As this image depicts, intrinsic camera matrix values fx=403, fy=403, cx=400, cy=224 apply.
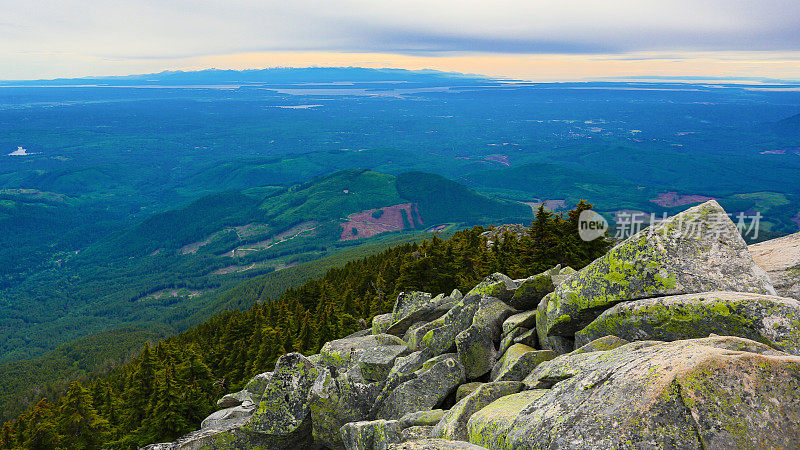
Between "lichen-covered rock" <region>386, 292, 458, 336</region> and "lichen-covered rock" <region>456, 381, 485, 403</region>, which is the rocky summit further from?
"lichen-covered rock" <region>386, 292, 458, 336</region>

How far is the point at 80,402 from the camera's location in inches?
1553

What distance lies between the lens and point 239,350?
193 feet

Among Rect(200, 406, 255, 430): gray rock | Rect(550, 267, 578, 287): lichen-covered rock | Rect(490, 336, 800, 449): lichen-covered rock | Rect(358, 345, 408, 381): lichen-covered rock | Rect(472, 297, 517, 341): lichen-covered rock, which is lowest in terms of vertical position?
Rect(200, 406, 255, 430): gray rock

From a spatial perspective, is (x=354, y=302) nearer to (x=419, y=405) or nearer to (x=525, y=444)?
(x=419, y=405)

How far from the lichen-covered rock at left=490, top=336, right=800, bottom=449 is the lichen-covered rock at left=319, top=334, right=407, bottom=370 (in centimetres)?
1658

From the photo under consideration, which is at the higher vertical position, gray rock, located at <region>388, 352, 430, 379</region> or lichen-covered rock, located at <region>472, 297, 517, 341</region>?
lichen-covered rock, located at <region>472, 297, 517, 341</region>

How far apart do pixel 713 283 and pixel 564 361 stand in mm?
5858

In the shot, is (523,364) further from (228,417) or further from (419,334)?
(228,417)

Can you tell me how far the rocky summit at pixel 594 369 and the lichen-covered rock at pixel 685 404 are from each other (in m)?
0.02

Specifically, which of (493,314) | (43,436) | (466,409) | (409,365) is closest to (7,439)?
(43,436)

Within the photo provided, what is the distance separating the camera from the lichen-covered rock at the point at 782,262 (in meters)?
14.6

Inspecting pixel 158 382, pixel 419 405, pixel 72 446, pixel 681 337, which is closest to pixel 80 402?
pixel 72 446

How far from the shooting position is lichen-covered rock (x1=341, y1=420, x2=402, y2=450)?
1440cm

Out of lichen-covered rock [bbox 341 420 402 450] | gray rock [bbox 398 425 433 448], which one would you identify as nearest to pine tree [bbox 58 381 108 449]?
lichen-covered rock [bbox 341 420 402 450]
